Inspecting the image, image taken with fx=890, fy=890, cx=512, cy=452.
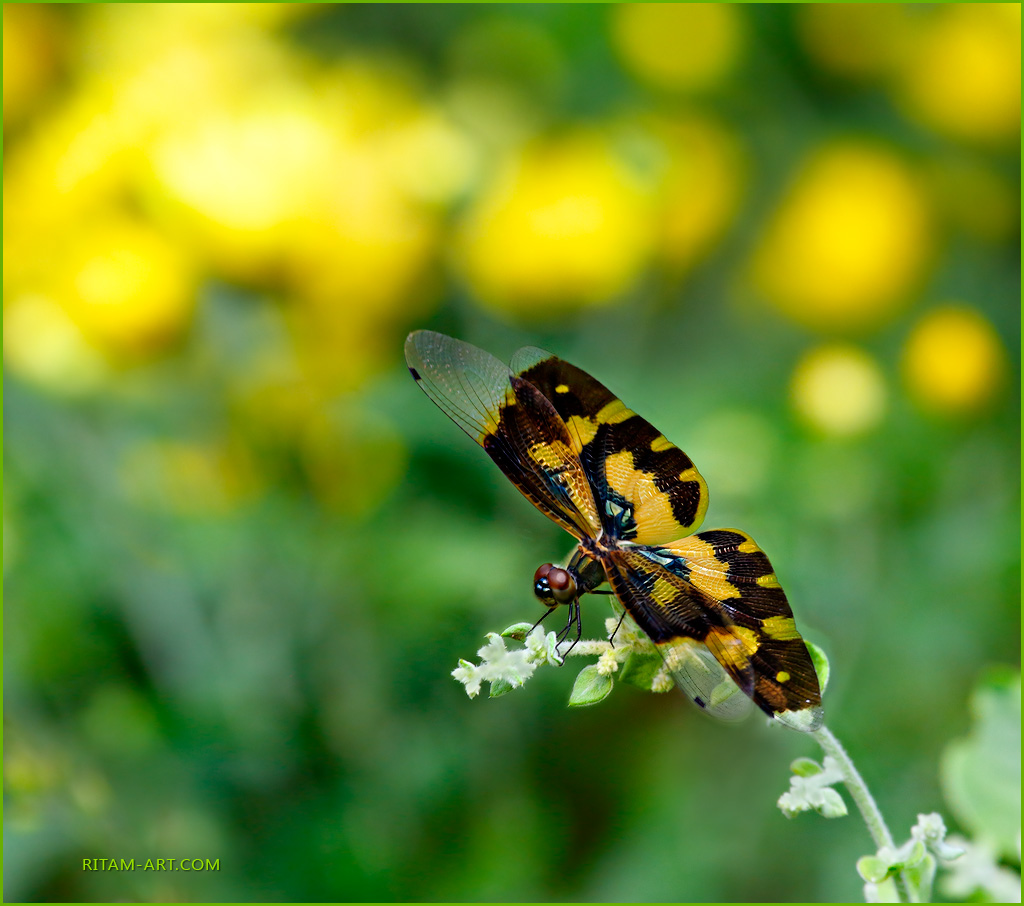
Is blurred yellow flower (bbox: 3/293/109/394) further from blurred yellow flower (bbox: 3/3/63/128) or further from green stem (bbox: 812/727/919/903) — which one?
green stem (bbox: 812/727/919/903)

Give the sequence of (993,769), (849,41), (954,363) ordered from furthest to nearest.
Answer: (849,41) < (954,363) < (993,769)

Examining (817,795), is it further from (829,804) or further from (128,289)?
(128,289)

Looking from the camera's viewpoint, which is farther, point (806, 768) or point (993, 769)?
point (993, 769)

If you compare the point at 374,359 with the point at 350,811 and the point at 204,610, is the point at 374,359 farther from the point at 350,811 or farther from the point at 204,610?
the point at 350,811

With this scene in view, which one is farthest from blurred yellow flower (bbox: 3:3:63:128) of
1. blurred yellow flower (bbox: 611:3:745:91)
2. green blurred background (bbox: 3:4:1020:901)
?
blurred yellow flower (bbox: 611:3:745:91)

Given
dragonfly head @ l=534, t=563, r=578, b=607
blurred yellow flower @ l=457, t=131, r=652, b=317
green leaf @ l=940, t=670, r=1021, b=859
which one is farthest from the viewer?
blurred yellow flower @ l=457, t=131, r=652, b=317

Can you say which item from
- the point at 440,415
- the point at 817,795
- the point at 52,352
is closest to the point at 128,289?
the point at 52,352

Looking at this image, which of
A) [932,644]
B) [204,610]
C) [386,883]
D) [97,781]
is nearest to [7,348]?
[204,610]
